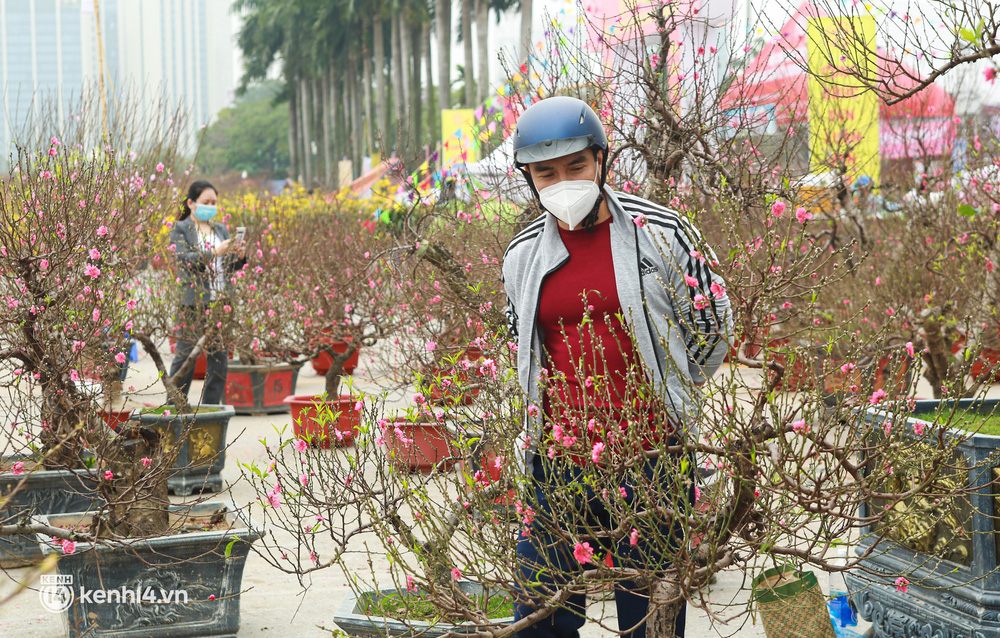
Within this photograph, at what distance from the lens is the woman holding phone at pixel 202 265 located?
8547mm

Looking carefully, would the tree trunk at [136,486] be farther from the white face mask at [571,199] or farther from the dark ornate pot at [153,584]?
the white face mask at [571,199]

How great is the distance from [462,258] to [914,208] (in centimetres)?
528

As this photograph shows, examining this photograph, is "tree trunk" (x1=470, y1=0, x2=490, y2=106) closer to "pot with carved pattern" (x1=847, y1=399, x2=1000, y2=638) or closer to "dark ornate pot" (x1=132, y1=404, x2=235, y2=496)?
"dark ornate pot" (x1=132, y1=404, x2=235, y2=496)

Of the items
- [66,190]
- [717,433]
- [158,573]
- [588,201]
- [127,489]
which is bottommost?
[158,573]

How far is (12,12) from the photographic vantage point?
18038 cm

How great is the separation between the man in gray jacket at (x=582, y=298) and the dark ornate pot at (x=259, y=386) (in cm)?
832

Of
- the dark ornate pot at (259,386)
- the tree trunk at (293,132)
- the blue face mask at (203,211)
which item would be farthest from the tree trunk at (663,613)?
the tree trunk at (293,132)

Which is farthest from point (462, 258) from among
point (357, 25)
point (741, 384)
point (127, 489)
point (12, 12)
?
point (12, 12)

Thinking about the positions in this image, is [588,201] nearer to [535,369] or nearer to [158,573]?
[535,369]

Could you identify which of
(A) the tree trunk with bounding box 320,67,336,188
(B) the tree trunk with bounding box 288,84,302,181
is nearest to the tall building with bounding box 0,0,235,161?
(B) the tree trunk with bounding box 288,84,302,181

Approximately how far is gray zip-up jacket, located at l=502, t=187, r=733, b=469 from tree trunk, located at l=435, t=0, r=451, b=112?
104ft

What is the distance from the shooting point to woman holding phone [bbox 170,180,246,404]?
8547 millimetres

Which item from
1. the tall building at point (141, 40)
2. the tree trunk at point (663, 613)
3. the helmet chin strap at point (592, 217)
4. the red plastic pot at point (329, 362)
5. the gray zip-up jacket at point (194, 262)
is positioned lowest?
the tree trunk at point (663, 613)

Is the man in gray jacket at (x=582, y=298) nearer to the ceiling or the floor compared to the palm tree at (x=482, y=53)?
nearer to the floor
